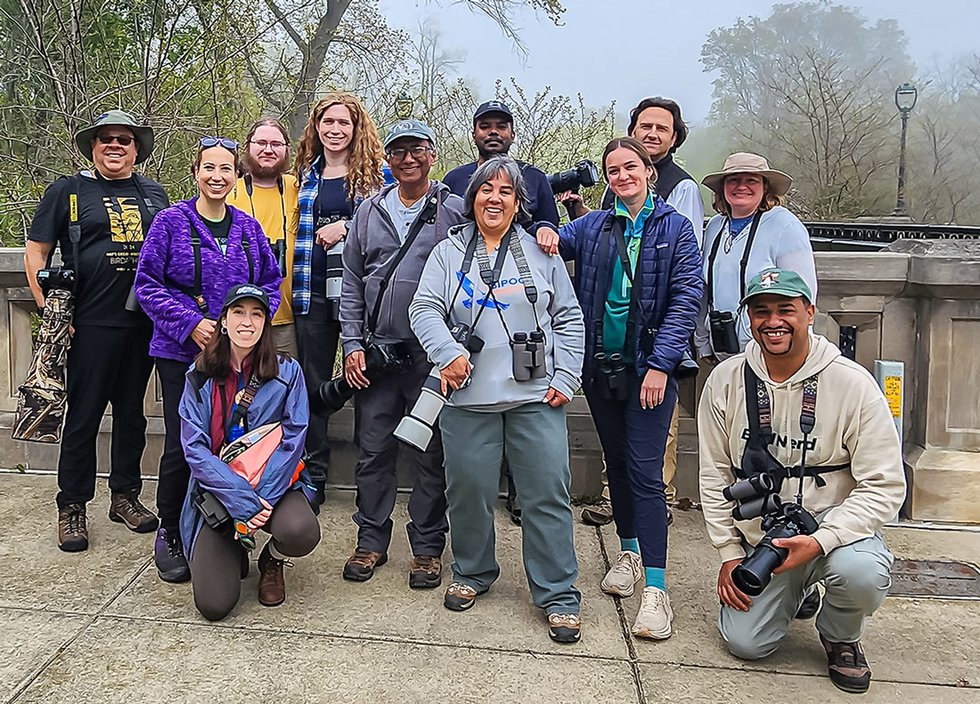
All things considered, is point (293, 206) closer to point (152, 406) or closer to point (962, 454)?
point (152, 406)

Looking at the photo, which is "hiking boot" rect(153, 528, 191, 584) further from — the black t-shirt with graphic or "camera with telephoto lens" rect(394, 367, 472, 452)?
"camera with telephoto lens" rect(394, 367, 472, 452)

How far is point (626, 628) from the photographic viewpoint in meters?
3.65

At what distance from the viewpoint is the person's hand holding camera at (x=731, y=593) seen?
133 inches

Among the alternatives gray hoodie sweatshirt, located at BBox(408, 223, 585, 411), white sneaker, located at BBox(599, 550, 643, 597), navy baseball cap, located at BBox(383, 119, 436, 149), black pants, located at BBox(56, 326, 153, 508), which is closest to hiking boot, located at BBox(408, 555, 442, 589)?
white sneaker, located at BBox(599, 550, 643, 597)

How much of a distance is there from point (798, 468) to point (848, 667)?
2.39 ft

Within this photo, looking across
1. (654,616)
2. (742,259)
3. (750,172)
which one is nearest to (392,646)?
(654,616)

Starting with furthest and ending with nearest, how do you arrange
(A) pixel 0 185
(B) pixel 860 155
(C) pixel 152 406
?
1. (B) pixel 860 155
2. (A) pixel 0 185
3. (C) pixel 152 406

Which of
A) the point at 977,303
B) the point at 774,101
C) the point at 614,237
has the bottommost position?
the point at 977,303

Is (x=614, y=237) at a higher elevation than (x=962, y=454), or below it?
higher

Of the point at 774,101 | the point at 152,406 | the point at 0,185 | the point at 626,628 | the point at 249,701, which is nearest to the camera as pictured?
the point at 249,701

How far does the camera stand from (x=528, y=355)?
3.50 meters

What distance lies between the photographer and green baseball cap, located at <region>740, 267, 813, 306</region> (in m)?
3.20

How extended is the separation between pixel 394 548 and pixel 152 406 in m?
2.06

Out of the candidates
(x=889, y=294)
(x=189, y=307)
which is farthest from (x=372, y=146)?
(x=889, y=294)
